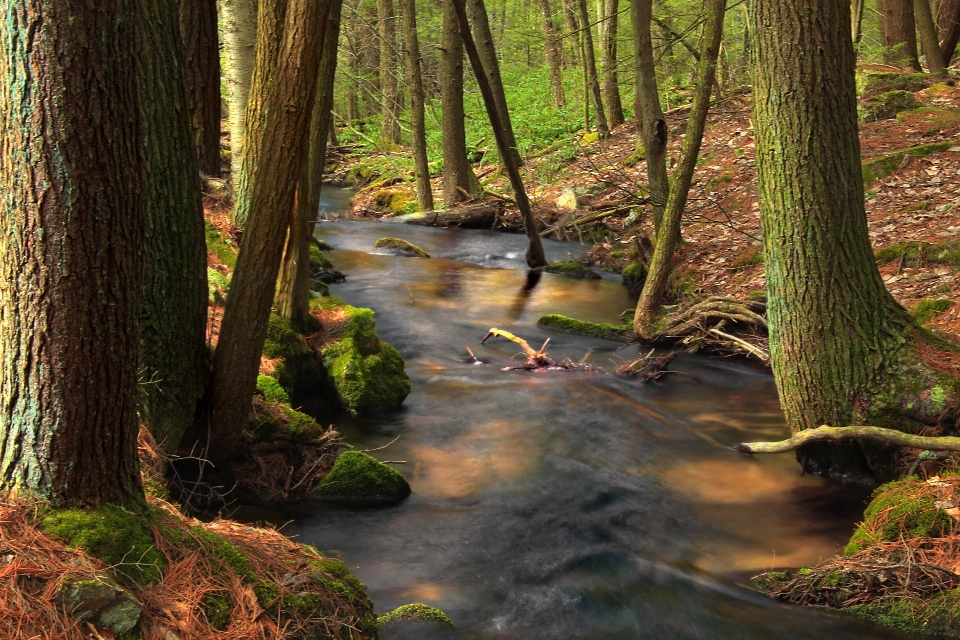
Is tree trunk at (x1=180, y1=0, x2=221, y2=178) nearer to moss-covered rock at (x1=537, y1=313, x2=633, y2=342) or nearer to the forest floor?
moss-covered rock at (x1=537, y1=313, x2=633, y2=342)

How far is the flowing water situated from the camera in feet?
16.1

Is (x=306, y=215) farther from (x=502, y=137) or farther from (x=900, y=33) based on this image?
(x=900, y=33)

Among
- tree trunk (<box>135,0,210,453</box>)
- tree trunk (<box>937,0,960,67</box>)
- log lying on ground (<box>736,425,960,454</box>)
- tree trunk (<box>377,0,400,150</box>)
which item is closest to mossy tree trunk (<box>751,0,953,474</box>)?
log lying on ground (<box>736,425,960,454</box>)

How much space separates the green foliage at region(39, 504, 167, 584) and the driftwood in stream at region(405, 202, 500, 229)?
576 inches

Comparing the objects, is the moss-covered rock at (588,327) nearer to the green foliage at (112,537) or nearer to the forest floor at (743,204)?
the forest floor at (743,204)

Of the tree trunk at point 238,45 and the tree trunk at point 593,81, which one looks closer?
the tree trunk at point 238,45

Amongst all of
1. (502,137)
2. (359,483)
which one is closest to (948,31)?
(502,137)

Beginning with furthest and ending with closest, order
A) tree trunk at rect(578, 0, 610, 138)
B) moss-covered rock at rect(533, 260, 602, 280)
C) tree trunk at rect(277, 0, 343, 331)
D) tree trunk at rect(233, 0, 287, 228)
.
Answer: tree trunk at rect(578, 0, 610, 138)
moss-covered rock at rect(533, 260, 602, 280)
tree trunk at rect(277, 0, 343, 331)
tree trunk at rect(233, 0, 287, 228)

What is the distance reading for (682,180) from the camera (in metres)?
9.49

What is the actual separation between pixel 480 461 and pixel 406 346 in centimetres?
343

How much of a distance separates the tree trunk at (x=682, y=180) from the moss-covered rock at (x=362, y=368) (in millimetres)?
3337

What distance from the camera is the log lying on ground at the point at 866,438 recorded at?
18.0 feet

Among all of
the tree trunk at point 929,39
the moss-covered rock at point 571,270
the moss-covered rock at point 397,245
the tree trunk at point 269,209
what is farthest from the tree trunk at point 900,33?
the tree trunk at point 269,209

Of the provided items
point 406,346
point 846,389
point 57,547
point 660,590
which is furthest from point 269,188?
point 406,346
